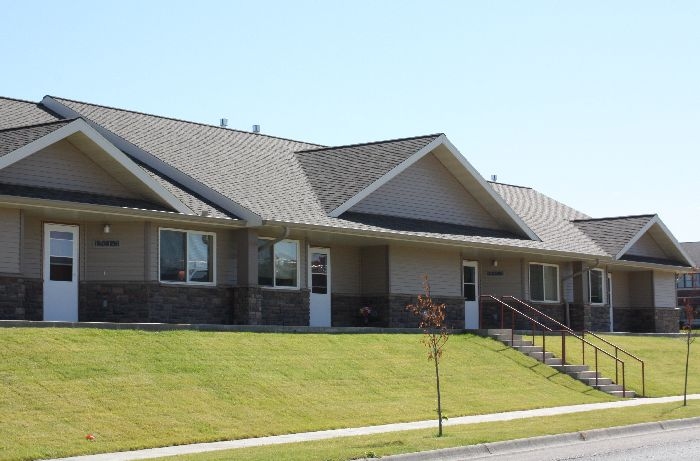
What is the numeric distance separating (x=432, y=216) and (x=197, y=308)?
899cm

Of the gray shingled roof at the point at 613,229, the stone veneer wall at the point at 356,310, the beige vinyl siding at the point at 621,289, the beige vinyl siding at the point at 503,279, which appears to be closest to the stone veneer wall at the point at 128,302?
the stone veneer wall at the point at 356,310

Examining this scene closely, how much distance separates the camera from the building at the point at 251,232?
23703 millimetres

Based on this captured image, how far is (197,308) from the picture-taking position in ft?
84.6

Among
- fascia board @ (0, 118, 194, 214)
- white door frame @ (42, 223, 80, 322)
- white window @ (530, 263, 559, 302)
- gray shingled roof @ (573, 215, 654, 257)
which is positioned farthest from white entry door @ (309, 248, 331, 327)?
gray shingled roof @ (573, 215, 654, 257)

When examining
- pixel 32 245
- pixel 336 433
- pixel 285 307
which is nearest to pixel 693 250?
pixel 285 307

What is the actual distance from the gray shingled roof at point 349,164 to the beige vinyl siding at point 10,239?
8487mm

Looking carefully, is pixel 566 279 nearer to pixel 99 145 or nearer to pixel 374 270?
pixel 374 270

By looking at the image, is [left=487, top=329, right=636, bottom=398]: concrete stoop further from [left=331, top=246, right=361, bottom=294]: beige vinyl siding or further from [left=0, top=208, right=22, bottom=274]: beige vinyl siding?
[left=0, top=208, right=22, bottom=274]: beige vinyl siding

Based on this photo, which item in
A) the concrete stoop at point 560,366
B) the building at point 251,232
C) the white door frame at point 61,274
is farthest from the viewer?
the concrete stoop at point 560,366

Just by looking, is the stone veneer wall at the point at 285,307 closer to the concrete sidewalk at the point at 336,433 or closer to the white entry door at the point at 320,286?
the white entry door at the point at 320,286

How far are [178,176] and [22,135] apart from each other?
4.52 m

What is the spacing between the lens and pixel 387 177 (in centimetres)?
3023

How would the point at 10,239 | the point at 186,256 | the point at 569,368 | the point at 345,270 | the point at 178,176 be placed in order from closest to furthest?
the point at 10,239
the point at 186,256
the point at 178,176
the point at 569,368
the point at 345,270

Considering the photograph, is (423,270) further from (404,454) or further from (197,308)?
(404,454)
